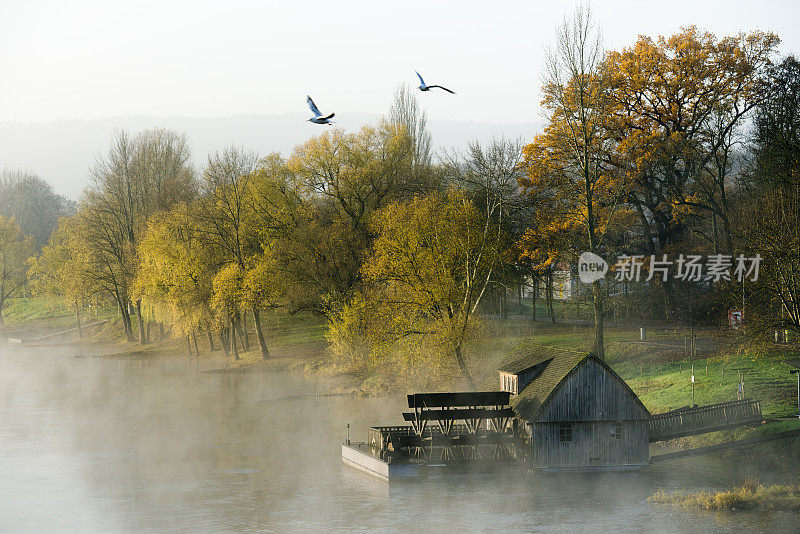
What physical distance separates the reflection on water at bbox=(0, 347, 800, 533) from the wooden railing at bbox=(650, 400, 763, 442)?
73.7 inches

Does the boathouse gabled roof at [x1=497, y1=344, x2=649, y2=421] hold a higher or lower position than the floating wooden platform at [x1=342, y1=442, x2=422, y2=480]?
higher

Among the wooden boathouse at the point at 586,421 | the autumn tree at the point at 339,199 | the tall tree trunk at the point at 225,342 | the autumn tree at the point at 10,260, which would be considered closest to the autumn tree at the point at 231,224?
the tall tree trunk at the point at 225,342

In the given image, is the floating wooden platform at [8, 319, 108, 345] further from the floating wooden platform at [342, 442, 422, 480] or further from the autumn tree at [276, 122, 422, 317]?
the floating wooden platform at [342, 442, 422, 480]

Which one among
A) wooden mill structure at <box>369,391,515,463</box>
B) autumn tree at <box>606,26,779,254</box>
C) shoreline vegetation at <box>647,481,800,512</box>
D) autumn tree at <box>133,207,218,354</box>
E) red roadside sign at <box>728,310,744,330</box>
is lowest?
shoreline vegetation at <box>647,481,800,512</box>

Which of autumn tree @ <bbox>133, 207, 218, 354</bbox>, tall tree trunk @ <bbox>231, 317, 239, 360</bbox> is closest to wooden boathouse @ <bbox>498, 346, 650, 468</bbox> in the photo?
autumn tree @ <bbox>133, 207, 218, 354</bbox>

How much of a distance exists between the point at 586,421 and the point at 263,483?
54.2ft

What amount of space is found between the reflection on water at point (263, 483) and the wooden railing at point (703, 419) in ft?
6.14

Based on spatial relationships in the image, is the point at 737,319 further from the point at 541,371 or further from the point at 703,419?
the point at 541,371

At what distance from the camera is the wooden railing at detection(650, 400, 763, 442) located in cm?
4297

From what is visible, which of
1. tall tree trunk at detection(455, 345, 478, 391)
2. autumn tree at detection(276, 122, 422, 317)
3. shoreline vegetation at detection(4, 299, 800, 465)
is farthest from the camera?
autumn tree at detection(276, 122, 422, 317)

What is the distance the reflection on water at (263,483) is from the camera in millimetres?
34344

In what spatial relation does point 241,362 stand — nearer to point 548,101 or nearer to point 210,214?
point 210,214

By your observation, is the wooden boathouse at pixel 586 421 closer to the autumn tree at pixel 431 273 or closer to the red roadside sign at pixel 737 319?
the red roadside sign at pixel 737 319

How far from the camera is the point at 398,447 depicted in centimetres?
4309
